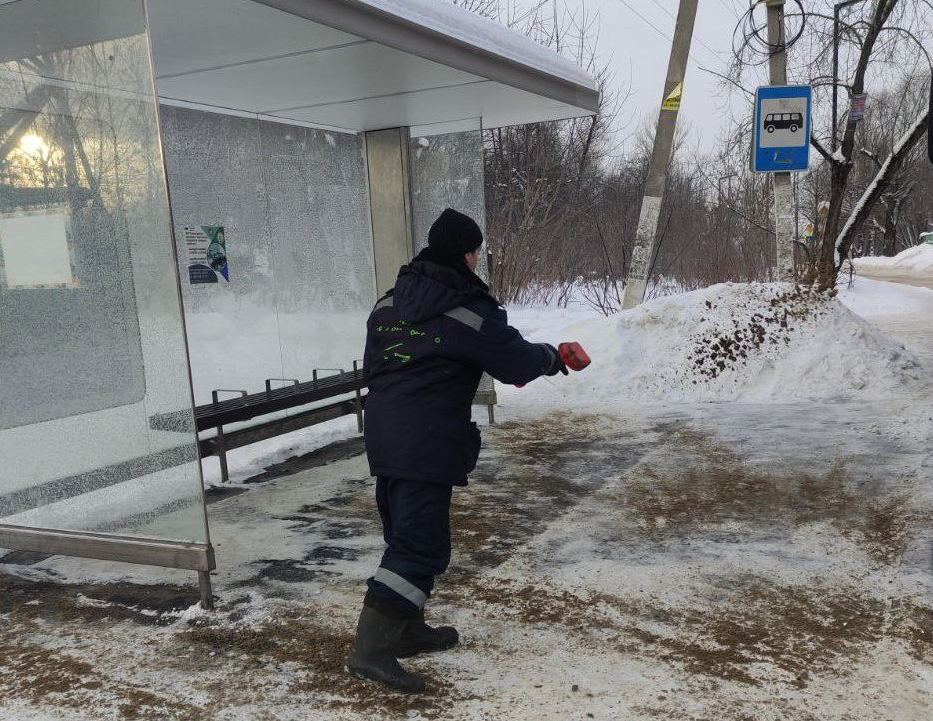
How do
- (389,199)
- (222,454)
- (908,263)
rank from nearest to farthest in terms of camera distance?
(222,454), (389,199), (908,263)

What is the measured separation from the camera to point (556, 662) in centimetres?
304

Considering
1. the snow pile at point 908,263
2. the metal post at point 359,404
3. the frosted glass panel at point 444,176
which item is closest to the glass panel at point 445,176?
the frosted glass panel at point 444,176

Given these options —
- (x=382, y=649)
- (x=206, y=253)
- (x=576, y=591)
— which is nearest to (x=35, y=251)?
(x=206, y=253)

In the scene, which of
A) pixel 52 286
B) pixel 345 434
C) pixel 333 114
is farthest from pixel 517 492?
pixel 333 114

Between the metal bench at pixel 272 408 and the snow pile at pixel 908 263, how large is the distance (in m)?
29.7

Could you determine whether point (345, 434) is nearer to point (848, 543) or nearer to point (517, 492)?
point (517, 492)

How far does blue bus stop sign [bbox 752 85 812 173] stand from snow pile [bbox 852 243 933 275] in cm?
2601

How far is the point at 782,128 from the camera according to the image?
803cm

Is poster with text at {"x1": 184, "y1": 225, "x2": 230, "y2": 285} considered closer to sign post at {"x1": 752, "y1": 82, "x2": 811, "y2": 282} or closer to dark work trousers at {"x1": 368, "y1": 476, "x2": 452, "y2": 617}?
dark work trousers at {"x1": 368, "y1": 476, "x2": 452, "y2": 617}

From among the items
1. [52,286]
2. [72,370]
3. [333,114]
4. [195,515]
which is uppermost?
[333,114]

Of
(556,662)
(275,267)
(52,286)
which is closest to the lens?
(556,662)

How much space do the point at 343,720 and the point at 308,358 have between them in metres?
4.35

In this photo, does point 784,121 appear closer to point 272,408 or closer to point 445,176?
point 445,176

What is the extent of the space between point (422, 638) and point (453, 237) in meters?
1.49
